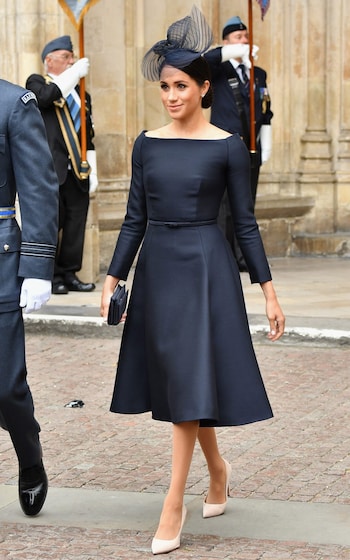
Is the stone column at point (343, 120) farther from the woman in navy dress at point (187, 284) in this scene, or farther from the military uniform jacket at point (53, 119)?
the woman in navy dress at point (187, 284)

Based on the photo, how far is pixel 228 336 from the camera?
195 inches

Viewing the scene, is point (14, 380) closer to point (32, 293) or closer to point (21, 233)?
point (32, 293)

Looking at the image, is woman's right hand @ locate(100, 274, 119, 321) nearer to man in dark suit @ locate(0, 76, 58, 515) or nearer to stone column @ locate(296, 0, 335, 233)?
man in dark suit @ locate(0, 76, 58, 515)

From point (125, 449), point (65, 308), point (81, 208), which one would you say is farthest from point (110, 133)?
point (125, 449)

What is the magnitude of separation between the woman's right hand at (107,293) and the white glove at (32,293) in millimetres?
218

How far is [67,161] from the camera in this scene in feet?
35.2

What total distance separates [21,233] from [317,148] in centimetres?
934

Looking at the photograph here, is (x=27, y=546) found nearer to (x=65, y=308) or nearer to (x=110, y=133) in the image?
(x=65, y=308)

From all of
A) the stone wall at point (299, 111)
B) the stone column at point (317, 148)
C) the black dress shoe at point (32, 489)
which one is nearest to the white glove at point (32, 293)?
the black dress shoe at point (32, 489)

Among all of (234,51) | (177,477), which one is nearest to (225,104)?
(234,51)

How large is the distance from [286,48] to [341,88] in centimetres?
68

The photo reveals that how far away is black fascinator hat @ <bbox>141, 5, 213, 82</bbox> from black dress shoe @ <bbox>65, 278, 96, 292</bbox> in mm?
5768

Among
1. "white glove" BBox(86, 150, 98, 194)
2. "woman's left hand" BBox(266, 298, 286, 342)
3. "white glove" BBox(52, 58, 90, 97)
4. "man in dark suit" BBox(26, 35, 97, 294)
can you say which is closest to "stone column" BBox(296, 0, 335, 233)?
"white glove" BBox(86, 150, 98, 194)

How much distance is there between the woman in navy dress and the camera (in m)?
4.88
